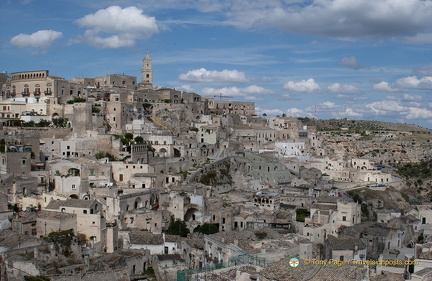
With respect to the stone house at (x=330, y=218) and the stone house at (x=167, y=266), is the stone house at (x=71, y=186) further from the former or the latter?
the stone house at (x=330, y=218)

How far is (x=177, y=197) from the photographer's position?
31.6 m

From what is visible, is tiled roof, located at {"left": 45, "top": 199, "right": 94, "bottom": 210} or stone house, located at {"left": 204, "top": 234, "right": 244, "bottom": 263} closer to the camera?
stone house, located at {"left": 204, "top": 234, "right": 244, "bottom": 263}

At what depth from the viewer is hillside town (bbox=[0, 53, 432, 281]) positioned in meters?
22.0

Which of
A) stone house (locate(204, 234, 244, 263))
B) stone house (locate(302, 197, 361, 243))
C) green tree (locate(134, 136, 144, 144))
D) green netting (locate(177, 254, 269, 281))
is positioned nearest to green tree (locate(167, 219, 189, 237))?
stone house (locate(204, 234, 244, 263))

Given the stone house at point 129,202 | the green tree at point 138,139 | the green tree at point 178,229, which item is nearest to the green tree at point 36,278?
the stone house at point 129,202

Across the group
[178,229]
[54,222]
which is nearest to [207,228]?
[178,229]

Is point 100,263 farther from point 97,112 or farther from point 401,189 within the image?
point 401,189

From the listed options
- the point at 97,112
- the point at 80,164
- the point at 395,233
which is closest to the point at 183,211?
the point at 80,164

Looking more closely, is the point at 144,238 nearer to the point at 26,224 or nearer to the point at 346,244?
the point at 26,224

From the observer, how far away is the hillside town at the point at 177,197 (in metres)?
22.0

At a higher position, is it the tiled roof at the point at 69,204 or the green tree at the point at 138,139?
A: the green tree at the point at 138,139

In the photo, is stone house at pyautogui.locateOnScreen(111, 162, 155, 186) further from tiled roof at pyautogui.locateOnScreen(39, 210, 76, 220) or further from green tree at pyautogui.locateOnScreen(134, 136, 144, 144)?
tiled roof at pyautogui.locateOnScreen(39, 210, 76, 220)

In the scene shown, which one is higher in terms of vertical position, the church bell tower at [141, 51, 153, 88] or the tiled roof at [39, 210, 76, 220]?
the church bell tower at [141, 51, 153, 88]

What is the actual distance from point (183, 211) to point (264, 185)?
1103cm
